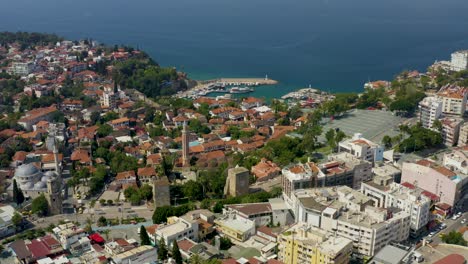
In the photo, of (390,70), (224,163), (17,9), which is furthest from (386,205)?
(17,9)

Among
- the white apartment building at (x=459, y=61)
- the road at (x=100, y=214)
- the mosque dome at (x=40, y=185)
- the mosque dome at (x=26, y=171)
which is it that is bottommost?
the road at (x=100, y=214)

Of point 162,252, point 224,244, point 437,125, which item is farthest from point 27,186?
point 437,125

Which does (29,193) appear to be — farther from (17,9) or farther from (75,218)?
(17,9)

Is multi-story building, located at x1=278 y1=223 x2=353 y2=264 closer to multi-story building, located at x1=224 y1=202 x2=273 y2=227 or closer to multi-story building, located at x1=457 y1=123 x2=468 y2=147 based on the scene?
multi-story building, located at x1=224 y1=202 x2=273 y2=227

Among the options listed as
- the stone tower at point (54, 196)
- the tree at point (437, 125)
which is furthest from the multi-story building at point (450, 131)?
the stone tower at point (54, 196)

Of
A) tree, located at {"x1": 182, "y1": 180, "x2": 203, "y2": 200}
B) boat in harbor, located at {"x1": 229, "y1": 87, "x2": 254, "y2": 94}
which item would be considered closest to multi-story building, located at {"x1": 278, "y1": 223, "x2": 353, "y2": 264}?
tree, located at {"x1": 182, "y1": 180, "x2": 203, "y2": 200}

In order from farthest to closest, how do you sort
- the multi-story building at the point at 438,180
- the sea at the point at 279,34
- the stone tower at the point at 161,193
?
1. the sea at the point at 279,34
2. the stone tower at the point at 161,193
3. the multi-story building at the point at 438,180

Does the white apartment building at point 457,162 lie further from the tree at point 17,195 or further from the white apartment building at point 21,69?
the white apartment building at point 21,69
